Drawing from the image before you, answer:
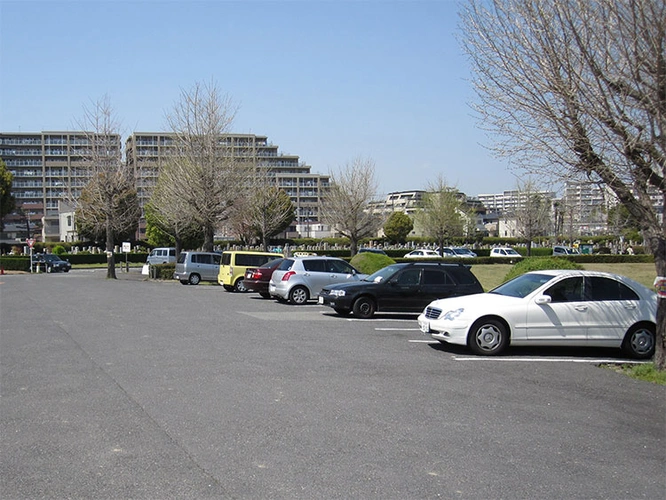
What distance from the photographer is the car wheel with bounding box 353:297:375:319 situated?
17328mm

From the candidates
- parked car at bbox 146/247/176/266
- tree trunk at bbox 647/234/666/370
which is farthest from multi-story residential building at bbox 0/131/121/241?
tree trunk at bbox 647/234/666/370

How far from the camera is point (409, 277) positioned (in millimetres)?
17531

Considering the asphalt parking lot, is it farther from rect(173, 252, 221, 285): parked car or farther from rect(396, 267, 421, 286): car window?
rect(173, 252, 221, 285): parked car

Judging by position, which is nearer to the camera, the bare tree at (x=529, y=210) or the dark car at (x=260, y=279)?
the dark car at (x=260, y=279)

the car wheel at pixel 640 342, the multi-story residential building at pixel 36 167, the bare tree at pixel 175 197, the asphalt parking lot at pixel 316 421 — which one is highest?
the multi-story residential building at pixel 36 167

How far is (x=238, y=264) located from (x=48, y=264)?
104 feet

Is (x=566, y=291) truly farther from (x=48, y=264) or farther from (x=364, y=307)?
(x=48, y=264)

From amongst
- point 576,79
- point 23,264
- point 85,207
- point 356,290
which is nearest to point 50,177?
point 23,264

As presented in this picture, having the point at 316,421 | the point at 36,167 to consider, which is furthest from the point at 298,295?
the point at 36,167

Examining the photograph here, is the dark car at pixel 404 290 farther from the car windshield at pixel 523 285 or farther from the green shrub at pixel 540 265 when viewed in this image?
the car windshield at pixel 523 285

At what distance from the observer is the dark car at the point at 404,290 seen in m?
17.3

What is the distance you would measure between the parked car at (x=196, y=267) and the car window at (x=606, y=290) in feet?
81.0

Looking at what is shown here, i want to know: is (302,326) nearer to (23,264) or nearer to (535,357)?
(535,357)

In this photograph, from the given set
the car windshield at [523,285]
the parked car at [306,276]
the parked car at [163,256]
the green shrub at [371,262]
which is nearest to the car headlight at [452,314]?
the car windshield at [523,285]
